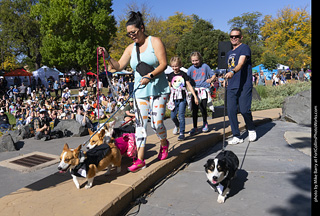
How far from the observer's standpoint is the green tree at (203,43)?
4331cm

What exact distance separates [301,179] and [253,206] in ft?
3.44

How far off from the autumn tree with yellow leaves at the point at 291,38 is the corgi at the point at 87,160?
42176 millimetres

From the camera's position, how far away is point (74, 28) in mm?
33125

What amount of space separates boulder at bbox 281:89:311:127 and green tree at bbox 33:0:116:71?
2916 cm

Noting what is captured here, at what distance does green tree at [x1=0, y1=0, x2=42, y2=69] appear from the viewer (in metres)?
40.6

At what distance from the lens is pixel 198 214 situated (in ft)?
9.25

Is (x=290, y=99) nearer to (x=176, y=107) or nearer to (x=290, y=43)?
(x=176, y=107)

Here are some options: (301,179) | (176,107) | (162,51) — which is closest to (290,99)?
(176,107)

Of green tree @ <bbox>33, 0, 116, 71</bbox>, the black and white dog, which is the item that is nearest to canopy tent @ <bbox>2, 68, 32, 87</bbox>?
green tree @ <bbox>33, 0, 116, 71</bbox>

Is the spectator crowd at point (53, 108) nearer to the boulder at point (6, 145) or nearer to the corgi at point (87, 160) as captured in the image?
the corgi at point (87, 160)

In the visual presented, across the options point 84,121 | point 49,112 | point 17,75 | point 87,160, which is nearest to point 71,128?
point 84,121

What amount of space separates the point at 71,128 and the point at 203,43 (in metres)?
38.4

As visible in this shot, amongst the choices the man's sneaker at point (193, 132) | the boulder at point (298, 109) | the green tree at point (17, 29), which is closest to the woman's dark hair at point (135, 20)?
the man's sneaker at point (193, 132)

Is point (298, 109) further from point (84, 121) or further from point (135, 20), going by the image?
point (84, 121)
